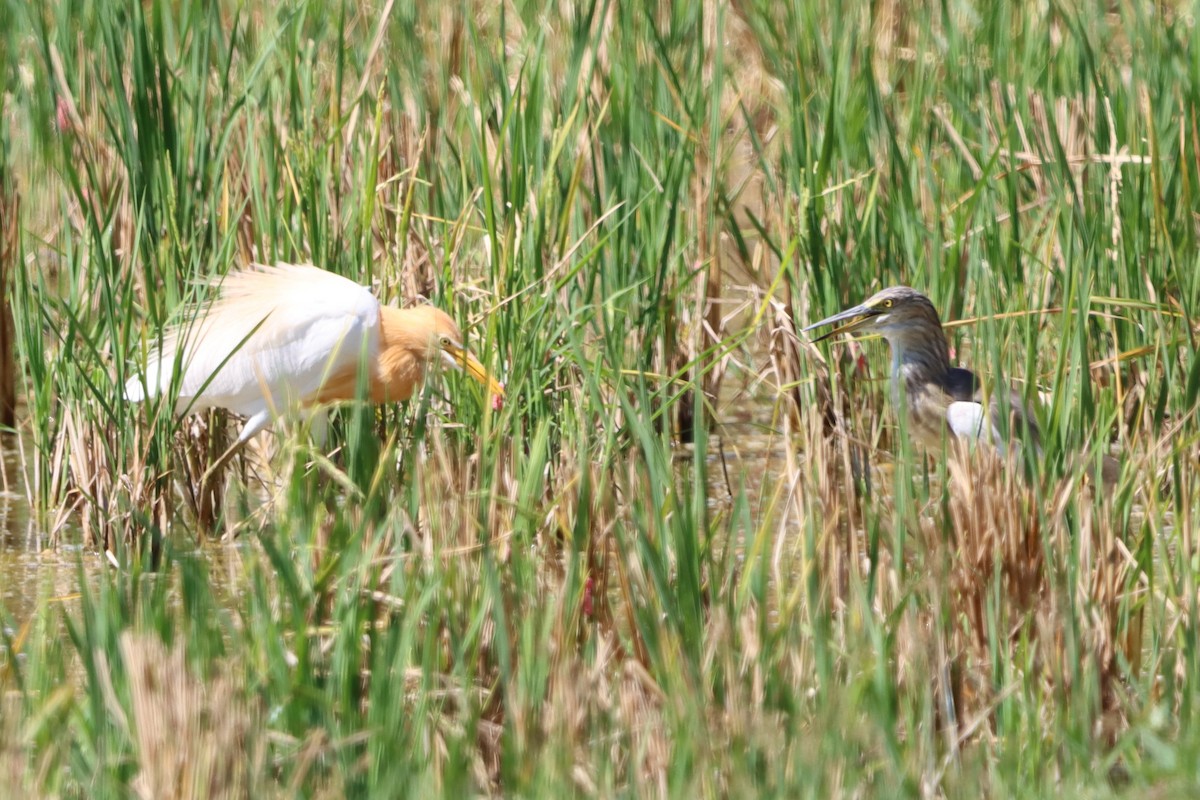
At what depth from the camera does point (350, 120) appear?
4652mm

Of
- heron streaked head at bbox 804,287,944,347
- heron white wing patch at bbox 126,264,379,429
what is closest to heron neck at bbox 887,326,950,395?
heron streaked head at bbox 804,287,944,347

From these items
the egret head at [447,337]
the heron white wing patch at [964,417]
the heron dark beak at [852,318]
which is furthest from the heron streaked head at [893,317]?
the egret head at [447,337]

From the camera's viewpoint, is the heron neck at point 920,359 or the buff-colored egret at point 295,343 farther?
the heron neck at point 920,359

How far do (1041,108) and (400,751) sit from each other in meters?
3.24

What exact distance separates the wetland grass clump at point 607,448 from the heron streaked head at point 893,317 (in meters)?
0.07

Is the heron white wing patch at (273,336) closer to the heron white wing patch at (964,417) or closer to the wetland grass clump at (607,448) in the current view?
the wetland grass clump at (607,448)

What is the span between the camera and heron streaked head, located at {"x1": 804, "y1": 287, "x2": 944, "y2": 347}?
4.13m

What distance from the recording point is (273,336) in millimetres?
4320

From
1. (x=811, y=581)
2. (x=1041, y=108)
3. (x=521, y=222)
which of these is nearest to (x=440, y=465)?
(x=811, y=581)

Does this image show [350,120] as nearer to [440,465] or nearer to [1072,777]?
[440,465]

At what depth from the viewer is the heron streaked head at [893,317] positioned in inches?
163

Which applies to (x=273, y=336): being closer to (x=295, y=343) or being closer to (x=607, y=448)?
(x=295, y=343)

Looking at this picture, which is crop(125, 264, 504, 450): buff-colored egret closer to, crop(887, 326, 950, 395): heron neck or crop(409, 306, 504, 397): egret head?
crop(409, 306, 504, 397): egret head

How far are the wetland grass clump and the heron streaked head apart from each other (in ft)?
0.21
